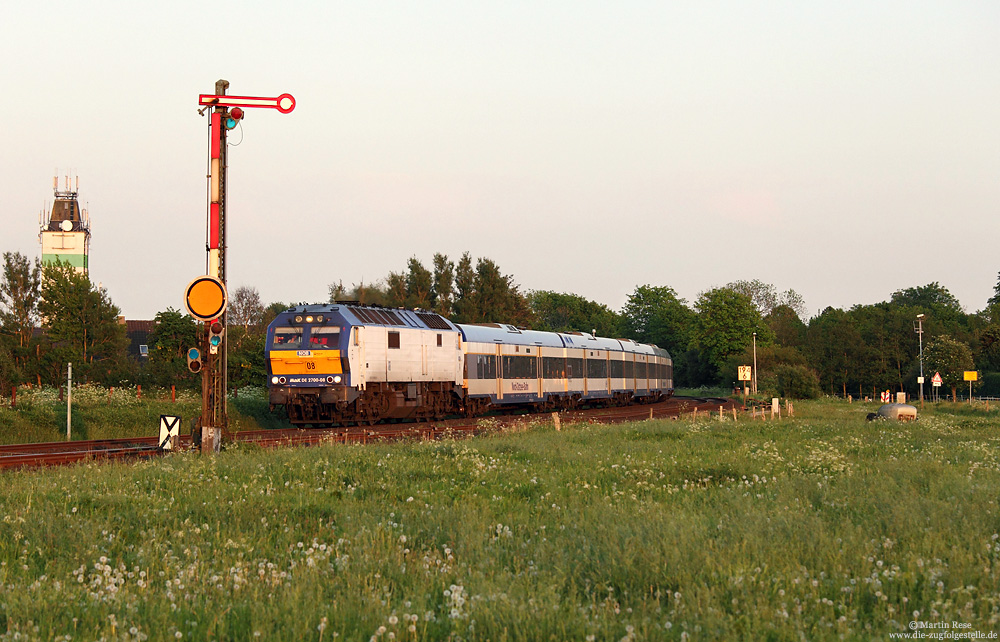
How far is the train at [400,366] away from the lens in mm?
29562

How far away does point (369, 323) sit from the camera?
99.5 feet

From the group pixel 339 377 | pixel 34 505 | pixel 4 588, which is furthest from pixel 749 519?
pixel 339 377

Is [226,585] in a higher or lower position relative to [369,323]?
lower

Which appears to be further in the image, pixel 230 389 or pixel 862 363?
pixel 862 363

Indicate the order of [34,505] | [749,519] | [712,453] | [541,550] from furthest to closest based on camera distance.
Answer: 1. [712,453]
2. [34,505]
3. [749,519]
4. [541,550]

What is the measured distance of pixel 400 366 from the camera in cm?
3203

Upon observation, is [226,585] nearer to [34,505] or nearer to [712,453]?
[34,505]

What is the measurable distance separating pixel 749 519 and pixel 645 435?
15172mm

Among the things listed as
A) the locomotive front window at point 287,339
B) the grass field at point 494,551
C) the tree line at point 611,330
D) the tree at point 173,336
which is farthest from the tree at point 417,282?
the grass field at point 494,551

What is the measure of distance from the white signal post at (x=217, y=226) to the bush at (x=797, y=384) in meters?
63.8

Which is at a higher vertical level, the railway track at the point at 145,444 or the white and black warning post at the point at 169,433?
the white and black warning post at the point at 169,433

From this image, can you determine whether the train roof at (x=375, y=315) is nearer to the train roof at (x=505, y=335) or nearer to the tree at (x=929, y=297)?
the train roof at (x=505, y=335)

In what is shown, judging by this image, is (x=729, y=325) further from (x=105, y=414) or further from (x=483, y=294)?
(x=105, y=414)

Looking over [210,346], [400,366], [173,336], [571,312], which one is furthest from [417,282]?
[571,312]
